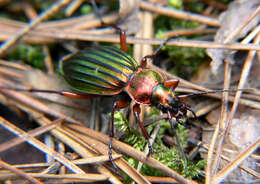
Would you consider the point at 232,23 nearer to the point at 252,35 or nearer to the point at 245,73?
the point at 252,35

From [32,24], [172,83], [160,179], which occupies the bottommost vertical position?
[160,179]

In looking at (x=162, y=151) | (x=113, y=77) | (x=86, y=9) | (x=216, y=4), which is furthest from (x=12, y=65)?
(x=216, y=4)

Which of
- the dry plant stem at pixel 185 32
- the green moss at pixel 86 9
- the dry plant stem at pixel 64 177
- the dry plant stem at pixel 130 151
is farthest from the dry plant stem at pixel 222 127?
the green moss at pixel 86 9

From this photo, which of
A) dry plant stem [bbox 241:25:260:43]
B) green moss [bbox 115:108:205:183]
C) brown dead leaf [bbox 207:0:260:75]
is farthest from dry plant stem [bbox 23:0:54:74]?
dry plant stem [bbox 241:25:260:43]

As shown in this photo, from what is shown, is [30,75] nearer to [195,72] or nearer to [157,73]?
[157,73]

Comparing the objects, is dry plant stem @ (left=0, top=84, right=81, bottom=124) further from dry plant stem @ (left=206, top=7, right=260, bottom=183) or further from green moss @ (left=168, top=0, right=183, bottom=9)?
green moss @ (left=168, top=0, right=183, bottom=9)

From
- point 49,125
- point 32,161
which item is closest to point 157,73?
point 49,125
